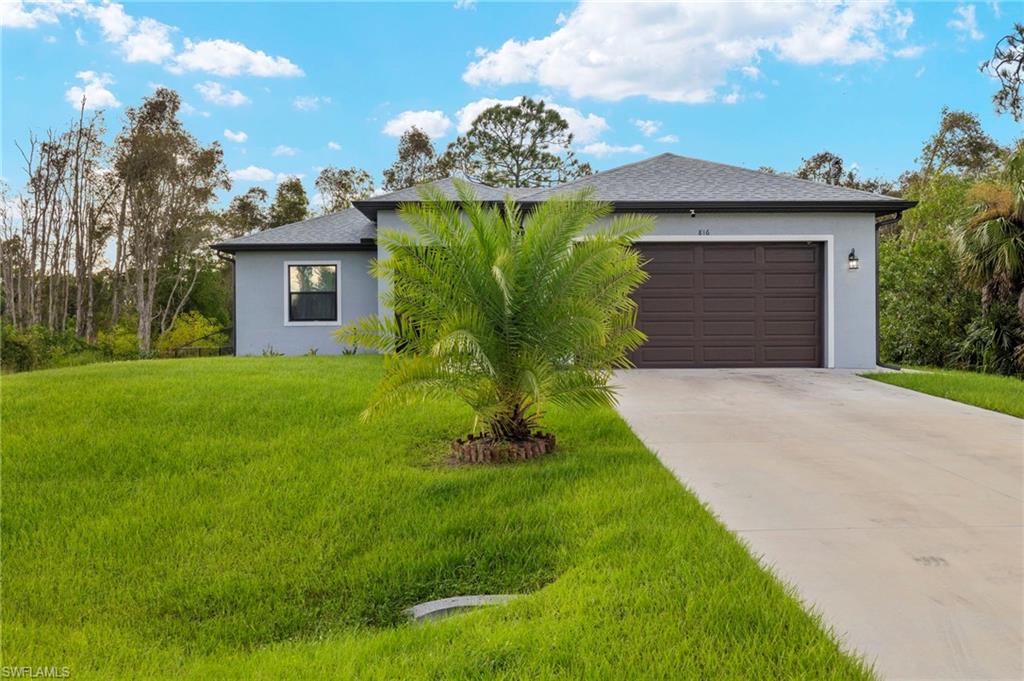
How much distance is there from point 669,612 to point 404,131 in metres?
32.7

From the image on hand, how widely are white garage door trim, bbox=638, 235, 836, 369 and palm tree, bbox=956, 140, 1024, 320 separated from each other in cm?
280

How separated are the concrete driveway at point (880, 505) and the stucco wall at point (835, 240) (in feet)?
10.1

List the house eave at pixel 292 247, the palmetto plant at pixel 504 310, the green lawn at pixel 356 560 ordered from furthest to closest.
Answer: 1. the house eave at pixel 292 247
2. the palmetto plant at pixel 504 310
3. the green lawn at pixel 356 560

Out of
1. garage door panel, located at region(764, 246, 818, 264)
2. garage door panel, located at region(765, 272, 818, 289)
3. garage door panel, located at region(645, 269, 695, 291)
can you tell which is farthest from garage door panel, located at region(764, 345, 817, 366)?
garage door panel, located at region(645, 269, 695, 291)

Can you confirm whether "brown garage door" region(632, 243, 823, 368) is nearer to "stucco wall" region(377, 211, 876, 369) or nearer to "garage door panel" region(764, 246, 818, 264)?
"garage door panel" region(764, 246, 818, 264)

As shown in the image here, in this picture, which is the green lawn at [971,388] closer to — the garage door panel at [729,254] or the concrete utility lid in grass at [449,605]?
the garage door panel at [729,254]

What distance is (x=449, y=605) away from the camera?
3207 mm

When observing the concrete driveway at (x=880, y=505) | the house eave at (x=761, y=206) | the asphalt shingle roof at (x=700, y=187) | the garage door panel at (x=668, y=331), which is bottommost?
the concrete driveway at (x=880, y=505)

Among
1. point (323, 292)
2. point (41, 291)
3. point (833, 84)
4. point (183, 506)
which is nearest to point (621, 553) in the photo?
point (183, 506)

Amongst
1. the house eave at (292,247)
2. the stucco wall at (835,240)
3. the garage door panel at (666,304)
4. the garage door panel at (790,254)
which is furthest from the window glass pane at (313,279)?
the garage door panel at (790,254)

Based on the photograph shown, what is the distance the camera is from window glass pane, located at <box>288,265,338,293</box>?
14352mm

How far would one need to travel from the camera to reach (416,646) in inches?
106

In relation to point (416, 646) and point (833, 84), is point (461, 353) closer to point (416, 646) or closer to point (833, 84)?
point (416, 646)

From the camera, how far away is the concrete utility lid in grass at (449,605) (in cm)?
316
